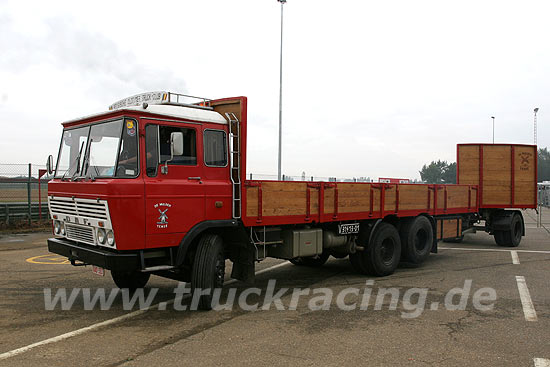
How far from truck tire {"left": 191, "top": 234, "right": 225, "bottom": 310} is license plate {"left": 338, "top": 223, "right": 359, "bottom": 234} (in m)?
2.78

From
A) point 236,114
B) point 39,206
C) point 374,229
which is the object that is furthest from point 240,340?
point 39,206

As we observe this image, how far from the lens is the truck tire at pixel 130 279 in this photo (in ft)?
24.4

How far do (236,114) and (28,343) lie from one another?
13.1 ft

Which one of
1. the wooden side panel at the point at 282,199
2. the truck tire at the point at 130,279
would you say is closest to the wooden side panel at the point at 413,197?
the wooden side panel at the point at 282,199

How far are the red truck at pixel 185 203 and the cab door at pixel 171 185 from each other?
1 cm

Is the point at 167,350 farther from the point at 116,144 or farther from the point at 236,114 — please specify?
the point at 236,114

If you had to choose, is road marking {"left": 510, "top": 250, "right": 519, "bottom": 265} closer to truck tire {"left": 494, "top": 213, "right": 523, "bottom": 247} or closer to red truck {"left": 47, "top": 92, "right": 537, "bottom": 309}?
truck tire {"left": 494, "top": 213, "right": 523, "bottom": 247}

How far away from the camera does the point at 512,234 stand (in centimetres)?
1328

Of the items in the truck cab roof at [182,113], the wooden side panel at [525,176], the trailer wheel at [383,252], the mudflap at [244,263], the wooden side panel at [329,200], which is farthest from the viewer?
the wooden side panel at [525,176]

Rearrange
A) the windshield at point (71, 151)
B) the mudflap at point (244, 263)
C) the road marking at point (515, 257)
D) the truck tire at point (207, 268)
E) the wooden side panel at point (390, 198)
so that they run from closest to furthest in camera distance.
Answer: the truck tire at point (207, 268) < the windshield at point (71, 151) < the mudflap at point (244, 263) < the wooden side panel at point (390, 198) < the road marking at point (515, 257)

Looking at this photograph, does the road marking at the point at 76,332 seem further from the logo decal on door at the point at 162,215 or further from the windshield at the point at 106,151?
the windshield at the point at 106,151

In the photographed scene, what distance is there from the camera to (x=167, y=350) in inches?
189

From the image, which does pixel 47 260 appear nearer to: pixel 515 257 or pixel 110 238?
pixel 110 238

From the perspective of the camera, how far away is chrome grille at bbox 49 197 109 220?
5.61 meters
